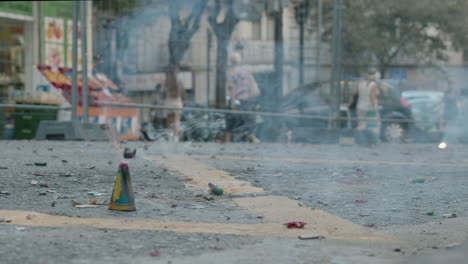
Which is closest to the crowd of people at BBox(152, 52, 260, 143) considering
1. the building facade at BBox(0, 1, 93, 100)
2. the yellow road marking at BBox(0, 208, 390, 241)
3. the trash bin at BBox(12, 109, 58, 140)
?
the trash bin at BBox(12, 109, 58, 140)

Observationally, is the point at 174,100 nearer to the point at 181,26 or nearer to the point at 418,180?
the point at 181,26

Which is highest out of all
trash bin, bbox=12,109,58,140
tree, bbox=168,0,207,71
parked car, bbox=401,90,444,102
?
tree, bbox=168,0,207,71

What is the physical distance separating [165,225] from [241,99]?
27.0 ft

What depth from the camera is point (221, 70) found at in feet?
38.9

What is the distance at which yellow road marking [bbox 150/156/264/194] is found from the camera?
17.7 ft

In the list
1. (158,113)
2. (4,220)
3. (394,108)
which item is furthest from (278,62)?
(4,220)

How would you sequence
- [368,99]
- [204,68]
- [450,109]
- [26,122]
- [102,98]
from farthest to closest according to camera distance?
[450,109], [368,99], [26,122], [204,68], [102,98]

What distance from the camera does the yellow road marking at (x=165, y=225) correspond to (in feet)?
12.3

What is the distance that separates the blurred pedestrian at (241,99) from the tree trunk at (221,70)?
0.28 ft

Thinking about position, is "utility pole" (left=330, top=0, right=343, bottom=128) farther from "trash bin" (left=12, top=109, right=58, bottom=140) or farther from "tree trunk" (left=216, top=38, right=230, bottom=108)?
"trash bin" (left=12, top=109, right=58, bottom=140)

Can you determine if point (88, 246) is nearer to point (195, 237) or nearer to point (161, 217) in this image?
point (195, 237)

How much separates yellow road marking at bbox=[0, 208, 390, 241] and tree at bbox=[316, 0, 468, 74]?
11442 millimetres

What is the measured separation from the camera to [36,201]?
14.9 feet

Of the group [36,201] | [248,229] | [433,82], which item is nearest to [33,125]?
[36,201]
